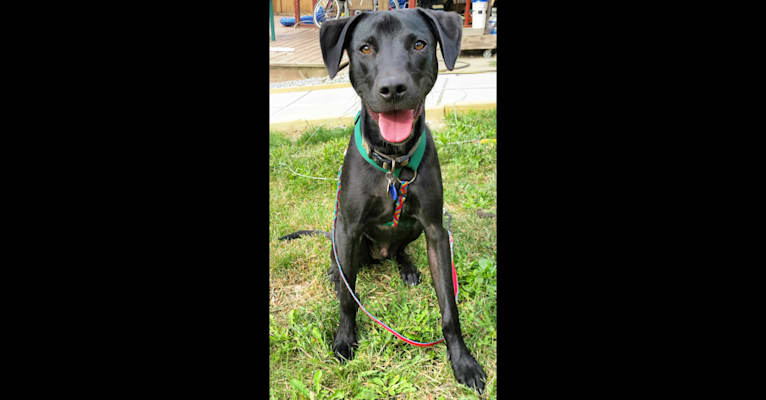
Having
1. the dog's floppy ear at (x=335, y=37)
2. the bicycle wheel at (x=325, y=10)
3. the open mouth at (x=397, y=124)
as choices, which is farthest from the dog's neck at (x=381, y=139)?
the bicycle wheel at (x=325, y=10)

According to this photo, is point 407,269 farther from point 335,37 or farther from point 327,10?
point 327,10

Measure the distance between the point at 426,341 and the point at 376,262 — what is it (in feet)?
2.90

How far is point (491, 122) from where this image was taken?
556cm

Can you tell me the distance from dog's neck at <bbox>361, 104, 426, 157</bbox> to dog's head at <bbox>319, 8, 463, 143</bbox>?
3.9 inches

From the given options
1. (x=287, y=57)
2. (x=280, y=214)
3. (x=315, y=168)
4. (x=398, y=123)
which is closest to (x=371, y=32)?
(x=398, y=123)

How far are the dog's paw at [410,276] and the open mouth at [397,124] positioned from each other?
1216mm

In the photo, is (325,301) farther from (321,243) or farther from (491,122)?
(491,122)

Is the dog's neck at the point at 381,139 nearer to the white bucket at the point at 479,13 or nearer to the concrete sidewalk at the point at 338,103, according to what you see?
the concrete sidewalk at the point at 338,103

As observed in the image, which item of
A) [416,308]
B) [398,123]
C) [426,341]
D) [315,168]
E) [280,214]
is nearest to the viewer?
[398,123]

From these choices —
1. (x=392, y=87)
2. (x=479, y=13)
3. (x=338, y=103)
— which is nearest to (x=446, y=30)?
(x=392, y=87)

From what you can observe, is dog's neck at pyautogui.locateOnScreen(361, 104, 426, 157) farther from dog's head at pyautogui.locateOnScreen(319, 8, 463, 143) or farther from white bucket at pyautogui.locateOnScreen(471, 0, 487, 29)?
white bucket at pyautogui.locateOnScreen(471, 0, 487, 29)

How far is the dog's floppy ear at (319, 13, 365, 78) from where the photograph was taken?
2150mm

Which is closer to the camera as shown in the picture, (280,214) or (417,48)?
(417,48)

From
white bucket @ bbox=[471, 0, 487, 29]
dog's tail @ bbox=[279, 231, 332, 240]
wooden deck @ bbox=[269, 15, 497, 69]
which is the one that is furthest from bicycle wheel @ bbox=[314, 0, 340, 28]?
dog's tail @ bbox=[279, 231, 332, 240]
